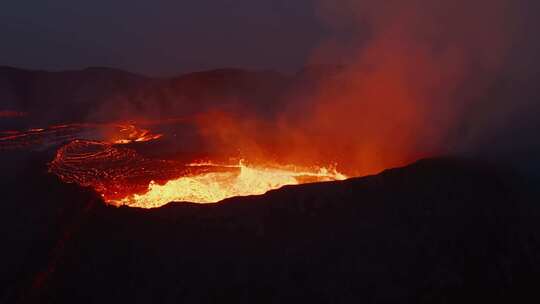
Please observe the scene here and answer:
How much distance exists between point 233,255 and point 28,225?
5.40 meters

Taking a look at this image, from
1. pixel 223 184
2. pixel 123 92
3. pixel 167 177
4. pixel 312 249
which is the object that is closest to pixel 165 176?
pixel 167 177

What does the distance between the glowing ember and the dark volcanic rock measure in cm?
136

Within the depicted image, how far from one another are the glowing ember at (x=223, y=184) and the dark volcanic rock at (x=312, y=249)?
1361 mm

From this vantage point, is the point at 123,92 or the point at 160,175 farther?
the point at 123,92

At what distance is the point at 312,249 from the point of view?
8.40 metres

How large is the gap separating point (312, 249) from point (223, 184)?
3.58 m

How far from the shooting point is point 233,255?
329 inches

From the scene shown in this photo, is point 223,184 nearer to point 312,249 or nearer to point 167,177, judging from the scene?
point 167,177

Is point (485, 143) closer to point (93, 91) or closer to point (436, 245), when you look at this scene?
point (436, 245)

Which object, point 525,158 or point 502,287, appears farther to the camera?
Answer: point 525,158

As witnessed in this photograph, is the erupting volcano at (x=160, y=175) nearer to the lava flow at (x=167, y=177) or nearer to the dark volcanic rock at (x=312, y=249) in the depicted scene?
the lava flow at (x=167, y=177)

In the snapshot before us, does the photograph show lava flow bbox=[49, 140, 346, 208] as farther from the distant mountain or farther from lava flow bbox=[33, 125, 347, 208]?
the distant mountain

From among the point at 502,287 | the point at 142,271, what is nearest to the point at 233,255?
the point at 142,271

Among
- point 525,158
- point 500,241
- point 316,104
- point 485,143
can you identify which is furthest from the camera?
point 316,104
